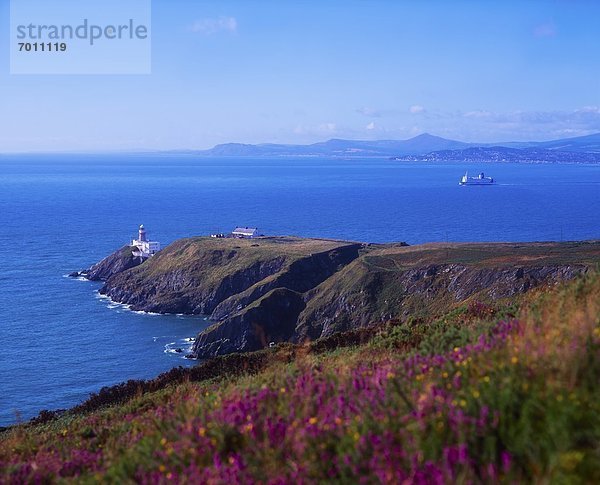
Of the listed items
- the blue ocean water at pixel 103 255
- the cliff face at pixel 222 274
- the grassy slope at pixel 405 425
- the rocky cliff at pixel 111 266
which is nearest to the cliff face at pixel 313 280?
the cliff face at pixel 222 274

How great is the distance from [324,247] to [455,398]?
9006 cm

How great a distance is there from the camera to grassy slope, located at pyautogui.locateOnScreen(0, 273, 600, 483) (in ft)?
20.7

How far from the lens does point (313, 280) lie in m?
87.6

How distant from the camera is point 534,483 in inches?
228

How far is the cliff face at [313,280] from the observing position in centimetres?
6844

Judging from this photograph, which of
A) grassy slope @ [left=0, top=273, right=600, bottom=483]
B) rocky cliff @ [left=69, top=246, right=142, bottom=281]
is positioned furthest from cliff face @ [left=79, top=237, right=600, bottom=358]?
grassy slope @ [left=0, top=273, right=600, bottom=483]

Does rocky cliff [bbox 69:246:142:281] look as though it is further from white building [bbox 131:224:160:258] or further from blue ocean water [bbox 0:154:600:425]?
blue ocean water [bbox 0:154:600:425]

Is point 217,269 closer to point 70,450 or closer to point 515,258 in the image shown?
point 515,258

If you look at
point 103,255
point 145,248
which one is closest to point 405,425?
point 145,248

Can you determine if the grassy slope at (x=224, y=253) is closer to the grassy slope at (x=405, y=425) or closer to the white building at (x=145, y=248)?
the white building at (x=145, y=248)

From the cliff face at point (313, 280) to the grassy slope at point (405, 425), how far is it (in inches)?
1767

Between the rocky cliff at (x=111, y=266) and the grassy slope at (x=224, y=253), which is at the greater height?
the grassy slope at (x=224, y=253)

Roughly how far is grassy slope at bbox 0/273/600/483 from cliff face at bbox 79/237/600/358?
44.9 metres

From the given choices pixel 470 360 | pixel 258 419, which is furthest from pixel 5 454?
pixel 470 360
